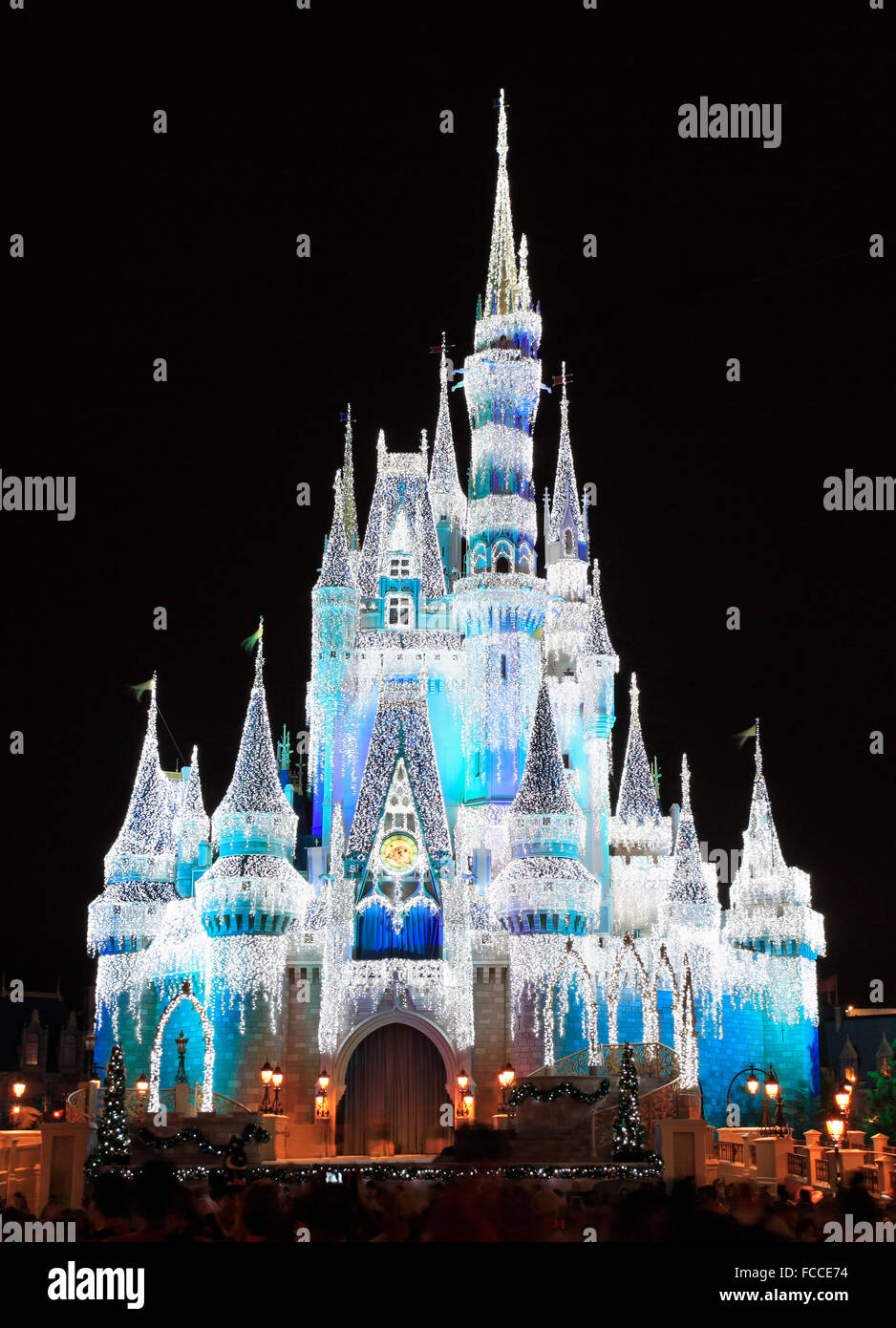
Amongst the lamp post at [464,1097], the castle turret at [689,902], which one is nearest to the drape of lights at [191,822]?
the lamp post at [464,1097]

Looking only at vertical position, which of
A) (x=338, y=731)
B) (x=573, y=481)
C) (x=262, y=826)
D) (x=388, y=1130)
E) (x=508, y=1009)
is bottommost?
(x=388, y=1130)

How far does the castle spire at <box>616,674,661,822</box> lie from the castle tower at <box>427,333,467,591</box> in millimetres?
8461

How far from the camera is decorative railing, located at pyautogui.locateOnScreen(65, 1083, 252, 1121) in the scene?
31297 millimetres

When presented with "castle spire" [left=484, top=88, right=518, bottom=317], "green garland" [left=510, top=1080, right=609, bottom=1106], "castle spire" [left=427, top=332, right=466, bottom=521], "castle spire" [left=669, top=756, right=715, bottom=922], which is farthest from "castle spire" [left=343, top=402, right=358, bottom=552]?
"green garland" [left=510, top=1080, right=609, bottom=1106]

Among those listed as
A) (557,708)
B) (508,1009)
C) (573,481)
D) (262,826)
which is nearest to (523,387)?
(573,481)

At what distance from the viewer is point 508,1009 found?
129ft

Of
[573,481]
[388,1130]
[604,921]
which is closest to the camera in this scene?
[388,1130]

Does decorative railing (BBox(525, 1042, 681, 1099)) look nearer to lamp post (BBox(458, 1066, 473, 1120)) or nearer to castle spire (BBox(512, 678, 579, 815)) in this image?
lamp post (BBox(458, 1066, 473, 1120))
